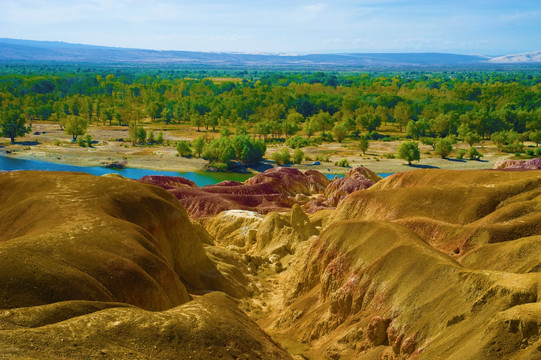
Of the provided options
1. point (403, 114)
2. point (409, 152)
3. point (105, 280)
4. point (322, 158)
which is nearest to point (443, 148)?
point (409, 152)

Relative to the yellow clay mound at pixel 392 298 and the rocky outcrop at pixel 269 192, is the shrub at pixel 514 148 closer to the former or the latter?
the rocky outcrop at pixel 269 192

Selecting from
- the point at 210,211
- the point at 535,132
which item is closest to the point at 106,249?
the point at 210,211

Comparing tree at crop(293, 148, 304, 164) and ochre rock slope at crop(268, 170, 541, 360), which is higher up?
ochre rock slope at crop(268, 170, 541, 360)

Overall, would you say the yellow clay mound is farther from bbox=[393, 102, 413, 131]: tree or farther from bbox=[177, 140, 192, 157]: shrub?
bbox=[393, 102, 413, 131]: tree

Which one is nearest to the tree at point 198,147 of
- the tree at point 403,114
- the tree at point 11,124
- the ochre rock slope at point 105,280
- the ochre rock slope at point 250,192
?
the ochre rock slope at point 250,192

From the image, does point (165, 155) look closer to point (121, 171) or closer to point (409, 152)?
point (121, 171)

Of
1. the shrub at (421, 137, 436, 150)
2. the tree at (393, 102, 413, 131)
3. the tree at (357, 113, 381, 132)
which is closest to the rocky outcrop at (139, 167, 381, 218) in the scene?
the shrub at (421, 137, 436, 150)
